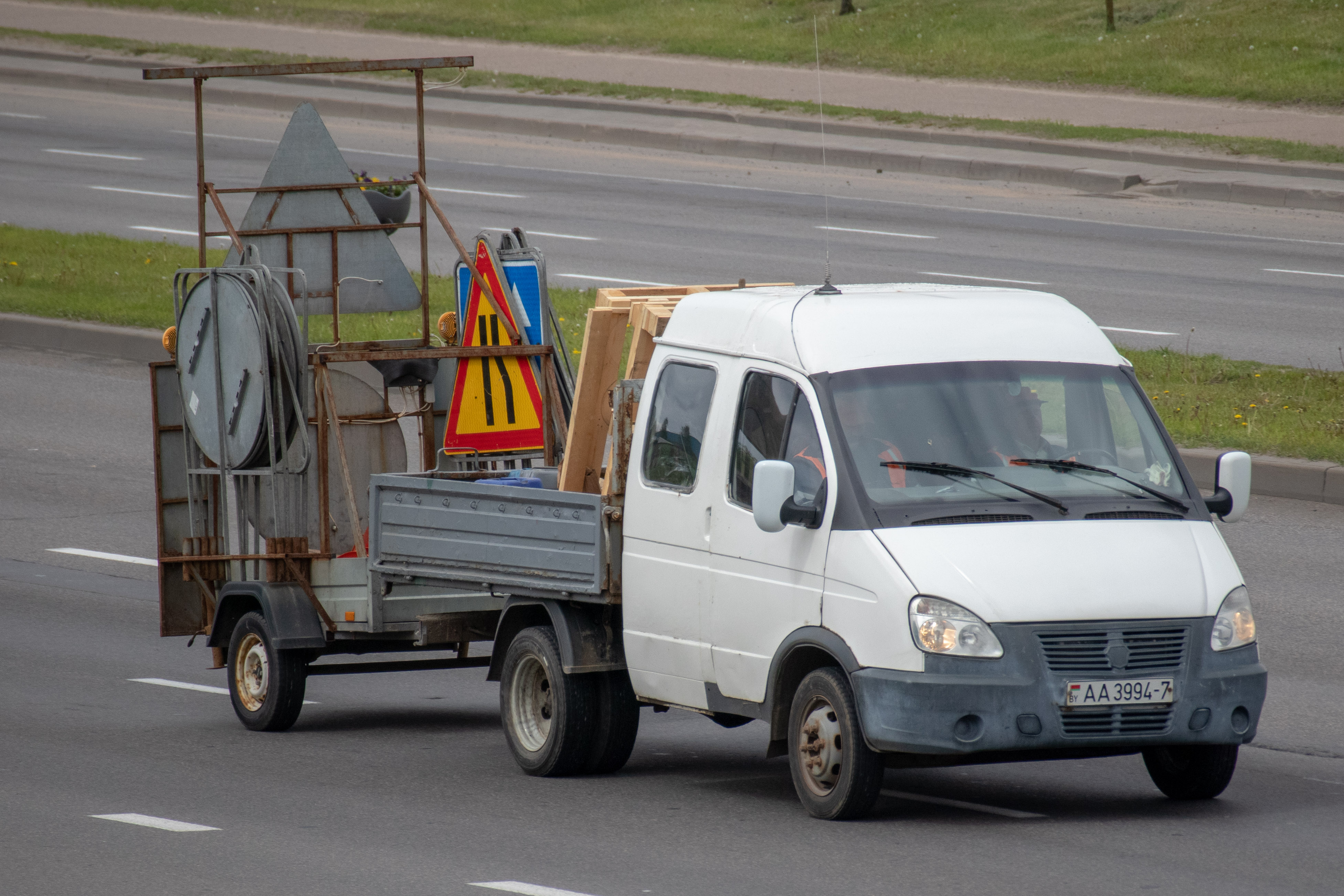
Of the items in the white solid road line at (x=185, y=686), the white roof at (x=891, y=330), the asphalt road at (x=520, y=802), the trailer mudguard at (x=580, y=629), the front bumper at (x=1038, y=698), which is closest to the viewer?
the asphalt road at (x=520, y=802)

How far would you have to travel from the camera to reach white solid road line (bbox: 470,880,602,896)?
6.54m

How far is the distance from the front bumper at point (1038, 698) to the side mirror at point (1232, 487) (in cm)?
80

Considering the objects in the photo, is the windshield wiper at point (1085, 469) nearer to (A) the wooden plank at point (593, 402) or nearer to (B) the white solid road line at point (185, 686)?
(A) the wooden plank at point (593, 402)

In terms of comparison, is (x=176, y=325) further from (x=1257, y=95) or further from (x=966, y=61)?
(x=966, y=61)

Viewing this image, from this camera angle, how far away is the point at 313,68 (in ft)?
32.4

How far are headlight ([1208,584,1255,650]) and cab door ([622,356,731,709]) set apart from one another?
1.85 meters

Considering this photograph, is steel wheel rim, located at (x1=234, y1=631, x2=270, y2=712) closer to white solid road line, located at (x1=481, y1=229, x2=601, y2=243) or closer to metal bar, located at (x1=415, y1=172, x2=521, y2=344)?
metal bar, located at (x1=415, y1=172, x2=521, y2=344)

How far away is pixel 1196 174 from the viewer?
89.3 feet

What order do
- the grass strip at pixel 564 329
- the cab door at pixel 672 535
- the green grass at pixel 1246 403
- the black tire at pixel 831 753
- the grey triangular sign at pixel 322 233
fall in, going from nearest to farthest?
the black tire at pixel 831 753 → the cab door at pixel 672 535 → the grey triangular sign at pixel 322 233 → the green grass at pixel 1246 403 → the grass strip at pixel 564 329

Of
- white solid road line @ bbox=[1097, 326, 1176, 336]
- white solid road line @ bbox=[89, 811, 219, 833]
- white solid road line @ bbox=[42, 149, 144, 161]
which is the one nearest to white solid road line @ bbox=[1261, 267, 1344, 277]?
white solid road line @ bbox=[1097, 326, 1176, 336]

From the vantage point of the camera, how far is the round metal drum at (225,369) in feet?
31.7

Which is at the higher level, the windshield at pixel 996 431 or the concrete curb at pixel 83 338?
the concrete curb at pixel 83 338

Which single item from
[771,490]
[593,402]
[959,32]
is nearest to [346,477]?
[593,402]

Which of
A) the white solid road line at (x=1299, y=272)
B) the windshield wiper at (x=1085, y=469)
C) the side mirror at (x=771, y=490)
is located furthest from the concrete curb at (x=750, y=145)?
the side mirror at (x=771, y=490)
